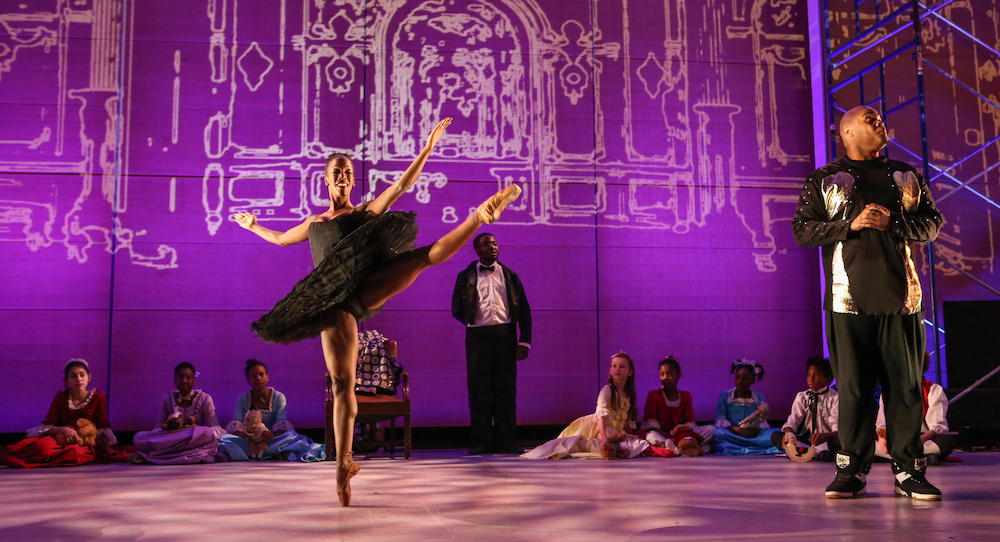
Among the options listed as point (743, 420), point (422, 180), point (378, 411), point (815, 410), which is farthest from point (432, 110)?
point (815, 410)

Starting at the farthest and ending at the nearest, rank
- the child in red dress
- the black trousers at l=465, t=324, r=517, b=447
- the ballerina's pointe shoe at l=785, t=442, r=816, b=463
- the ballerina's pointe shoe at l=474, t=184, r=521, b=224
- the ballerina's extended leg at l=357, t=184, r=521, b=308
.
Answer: the black trousers at l=465, t=324, r=517, b=447
the child in red dress
the ballerina's pointe shoe at l=785, t=442, r=816, b=463
the ballerina's extended leg at l=357, t=184, r=521, b=308
the ballerina's pointe shoe at l=474, t=184, r=521, b=224

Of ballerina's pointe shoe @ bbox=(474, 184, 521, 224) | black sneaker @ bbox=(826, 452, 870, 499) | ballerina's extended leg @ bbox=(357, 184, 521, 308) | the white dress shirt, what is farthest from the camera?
the white dress shirt

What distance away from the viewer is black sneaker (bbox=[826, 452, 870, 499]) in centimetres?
292

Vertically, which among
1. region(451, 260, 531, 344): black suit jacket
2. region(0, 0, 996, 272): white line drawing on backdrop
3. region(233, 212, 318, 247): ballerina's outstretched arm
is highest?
region(0, 0, 996, 272): white line drawing on backdrop

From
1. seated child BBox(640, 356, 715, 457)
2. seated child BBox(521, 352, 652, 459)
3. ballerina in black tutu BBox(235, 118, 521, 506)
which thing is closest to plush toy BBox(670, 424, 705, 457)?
seated child BBox(640, 356, 715, 457)

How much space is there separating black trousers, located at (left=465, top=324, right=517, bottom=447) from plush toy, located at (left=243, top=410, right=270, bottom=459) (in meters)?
1.39

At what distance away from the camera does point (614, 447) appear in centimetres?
503

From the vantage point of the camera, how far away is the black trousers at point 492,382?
545 cm

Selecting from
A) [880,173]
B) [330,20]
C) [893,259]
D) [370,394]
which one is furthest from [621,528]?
[330,20]

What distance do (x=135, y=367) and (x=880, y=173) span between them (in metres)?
5.04

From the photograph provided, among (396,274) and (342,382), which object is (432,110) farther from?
(342,382)

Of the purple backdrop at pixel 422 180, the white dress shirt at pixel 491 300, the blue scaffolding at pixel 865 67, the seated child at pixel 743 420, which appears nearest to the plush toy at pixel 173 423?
the purple backdrop at pixel 422 180

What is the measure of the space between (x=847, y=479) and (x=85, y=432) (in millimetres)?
4399

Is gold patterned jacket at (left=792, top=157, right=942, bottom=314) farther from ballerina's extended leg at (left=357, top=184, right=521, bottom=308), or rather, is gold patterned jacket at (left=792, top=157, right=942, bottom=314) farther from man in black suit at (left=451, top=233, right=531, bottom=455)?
man in black suit at (left=451, top=233, right=531, bottom=455)
